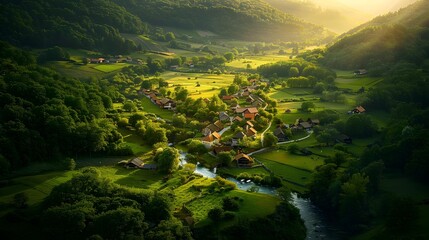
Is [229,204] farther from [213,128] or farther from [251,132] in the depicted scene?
[213,128]

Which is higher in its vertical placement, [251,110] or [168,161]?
[251,110]

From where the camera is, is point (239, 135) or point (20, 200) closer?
point (20, 200)

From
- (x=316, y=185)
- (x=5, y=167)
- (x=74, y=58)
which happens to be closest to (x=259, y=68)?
(x=74, y=58)

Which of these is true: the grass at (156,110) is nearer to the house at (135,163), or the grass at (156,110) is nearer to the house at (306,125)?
the house at (135,163)

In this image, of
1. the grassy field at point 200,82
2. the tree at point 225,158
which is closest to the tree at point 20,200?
the tree at point 225,158

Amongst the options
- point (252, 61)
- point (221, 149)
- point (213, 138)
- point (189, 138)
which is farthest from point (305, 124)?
point (252, 61)

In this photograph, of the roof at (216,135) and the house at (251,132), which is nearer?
the roof at (216,135)

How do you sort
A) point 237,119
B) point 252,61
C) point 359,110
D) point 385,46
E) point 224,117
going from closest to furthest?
point 237,119
point 224,117
point 359,110
point 385,46
point 252,61
